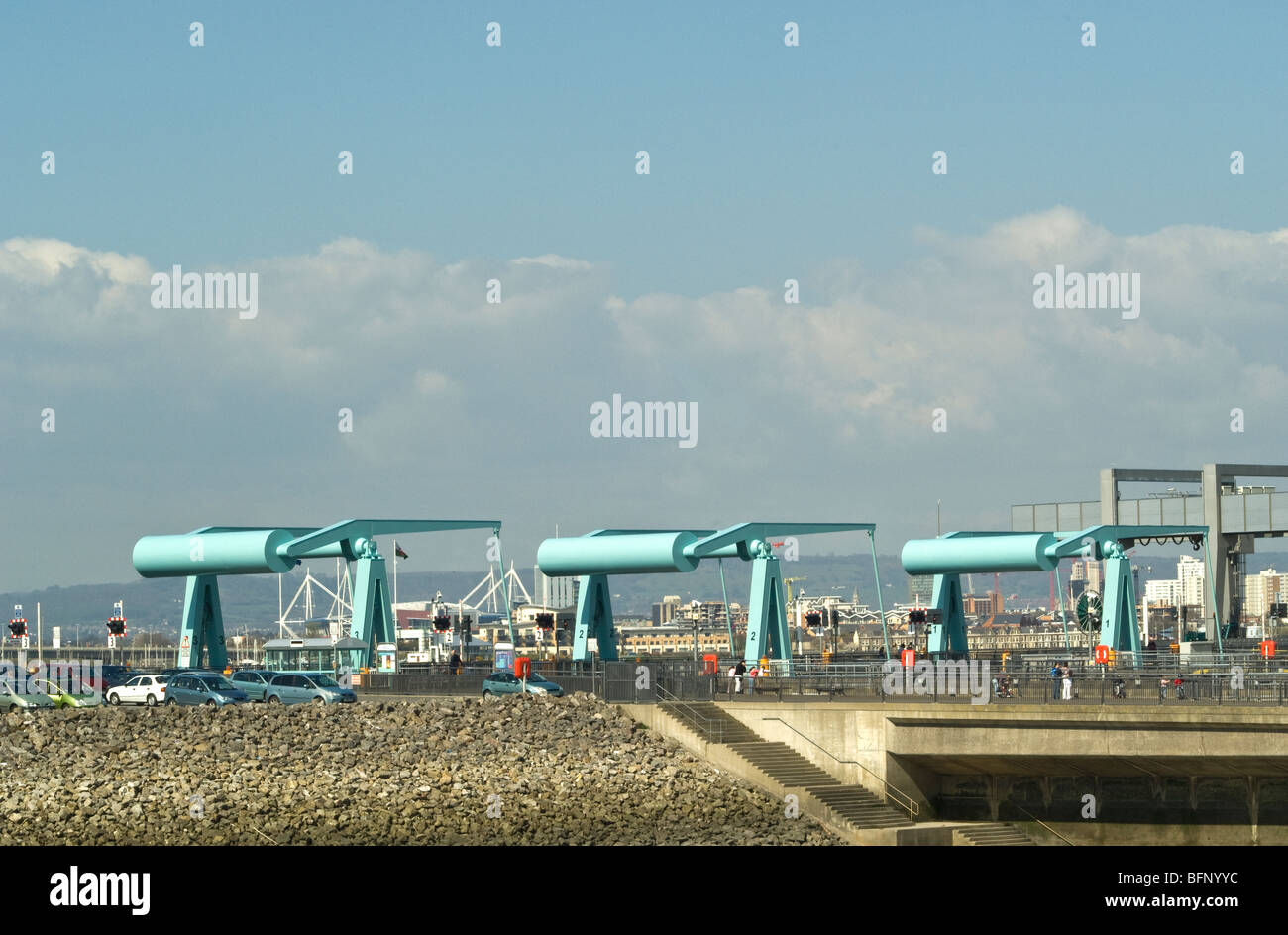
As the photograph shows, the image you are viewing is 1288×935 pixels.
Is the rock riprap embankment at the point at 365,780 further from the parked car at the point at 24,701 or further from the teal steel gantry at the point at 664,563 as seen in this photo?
the teal steel gantry at the point at 664,563

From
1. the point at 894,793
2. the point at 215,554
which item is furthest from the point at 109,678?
the point at 894,793

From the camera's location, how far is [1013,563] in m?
61.4

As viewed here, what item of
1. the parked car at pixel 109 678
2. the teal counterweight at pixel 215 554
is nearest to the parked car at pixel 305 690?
the teal counterweight at pixel 215 554

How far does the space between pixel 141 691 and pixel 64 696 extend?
2614mm

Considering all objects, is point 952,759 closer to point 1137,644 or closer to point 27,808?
point 1137,644

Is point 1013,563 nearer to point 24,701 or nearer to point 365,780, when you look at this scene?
point 365,780

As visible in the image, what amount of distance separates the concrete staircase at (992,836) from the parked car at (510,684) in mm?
13053

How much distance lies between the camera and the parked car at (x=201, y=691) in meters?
54.5

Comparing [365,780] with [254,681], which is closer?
[365,780]

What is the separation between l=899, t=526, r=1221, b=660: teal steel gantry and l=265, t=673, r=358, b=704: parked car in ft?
66.7
